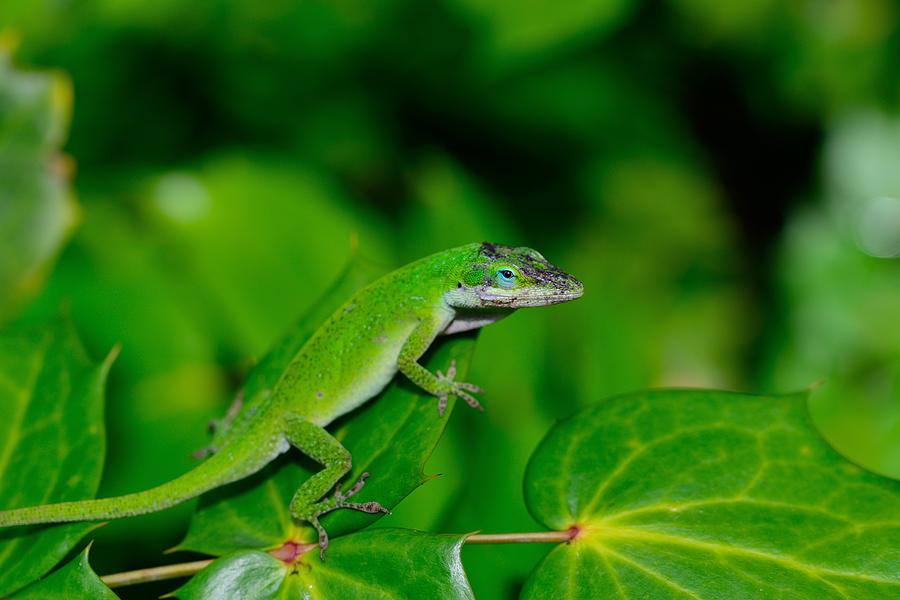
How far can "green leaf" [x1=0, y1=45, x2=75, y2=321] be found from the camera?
4.13 m

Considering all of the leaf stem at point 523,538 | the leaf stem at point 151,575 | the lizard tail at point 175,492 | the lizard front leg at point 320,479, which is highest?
the leaf stem at point 523,538

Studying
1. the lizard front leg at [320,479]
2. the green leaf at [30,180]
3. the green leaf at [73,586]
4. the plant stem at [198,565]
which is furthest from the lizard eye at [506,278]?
the green leaf at [30,180]

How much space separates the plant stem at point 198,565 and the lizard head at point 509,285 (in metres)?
1.07

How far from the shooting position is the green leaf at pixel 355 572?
91.2 inches

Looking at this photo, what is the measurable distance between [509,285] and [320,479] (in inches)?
44.9

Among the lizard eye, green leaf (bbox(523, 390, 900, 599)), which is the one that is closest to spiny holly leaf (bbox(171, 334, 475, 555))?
the lizard eye

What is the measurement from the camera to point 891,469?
460cm

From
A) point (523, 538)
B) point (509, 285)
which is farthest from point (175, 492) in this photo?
point (509, 285)

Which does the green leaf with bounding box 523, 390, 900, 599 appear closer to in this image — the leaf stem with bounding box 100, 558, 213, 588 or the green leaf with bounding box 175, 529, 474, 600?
the green leaf with bounding box 175, 529, 474, 600

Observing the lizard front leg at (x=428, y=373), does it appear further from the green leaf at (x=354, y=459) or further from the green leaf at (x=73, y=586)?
the green leaf at (x=73, y=586)

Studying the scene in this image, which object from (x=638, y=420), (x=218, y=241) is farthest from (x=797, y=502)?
(x=218, y=241)

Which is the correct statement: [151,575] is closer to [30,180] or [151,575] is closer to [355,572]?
[355,572]

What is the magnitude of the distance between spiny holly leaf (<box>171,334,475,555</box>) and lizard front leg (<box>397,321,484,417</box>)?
4 centimetres

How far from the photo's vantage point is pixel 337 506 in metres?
2.72
